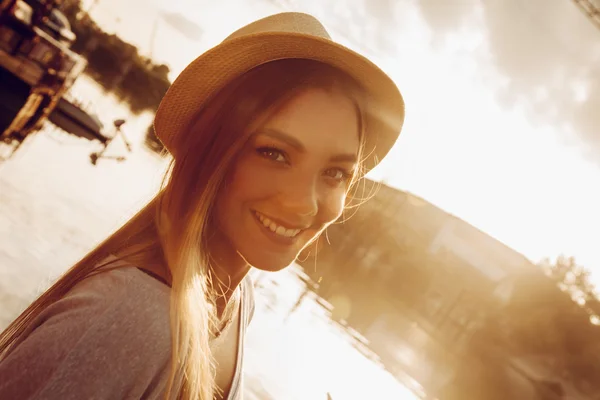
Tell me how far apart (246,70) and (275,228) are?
635mm

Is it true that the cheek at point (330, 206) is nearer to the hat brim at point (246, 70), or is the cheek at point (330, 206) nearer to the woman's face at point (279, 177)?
the woman's face at point (279, 177)

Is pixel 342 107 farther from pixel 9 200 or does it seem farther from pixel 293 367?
pixel 9 200

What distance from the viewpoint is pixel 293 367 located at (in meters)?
7.58

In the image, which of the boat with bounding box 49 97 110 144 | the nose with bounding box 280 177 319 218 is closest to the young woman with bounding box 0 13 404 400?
the nose with bounding box 280 177 319 218

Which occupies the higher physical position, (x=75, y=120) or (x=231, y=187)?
(x=231, y=187)

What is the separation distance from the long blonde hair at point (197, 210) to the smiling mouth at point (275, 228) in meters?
0.19

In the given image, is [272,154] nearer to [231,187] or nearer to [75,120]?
[231,187]

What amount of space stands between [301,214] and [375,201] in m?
42.3

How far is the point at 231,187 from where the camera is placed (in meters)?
1.45

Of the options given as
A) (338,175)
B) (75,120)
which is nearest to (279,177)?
(338,175)

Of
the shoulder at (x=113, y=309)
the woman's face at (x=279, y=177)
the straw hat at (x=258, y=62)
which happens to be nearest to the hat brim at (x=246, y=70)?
the straw hat at (x=258, y=62)

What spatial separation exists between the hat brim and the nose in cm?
48

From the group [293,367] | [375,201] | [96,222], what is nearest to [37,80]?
[96,222]

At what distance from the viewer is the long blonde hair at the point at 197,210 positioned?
116cm
